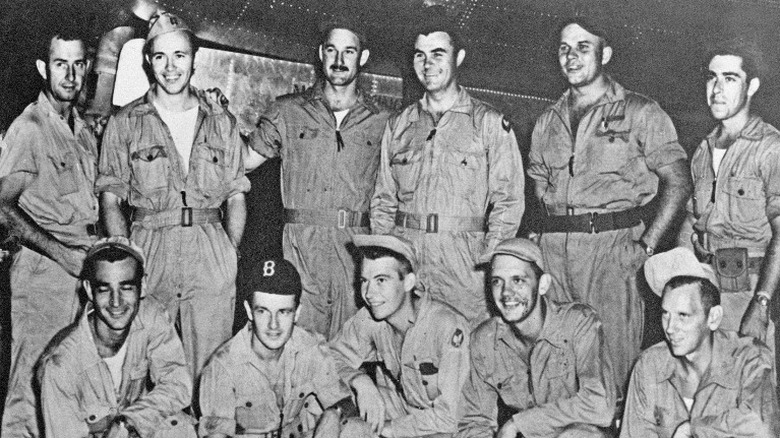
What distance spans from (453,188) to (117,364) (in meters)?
1.86

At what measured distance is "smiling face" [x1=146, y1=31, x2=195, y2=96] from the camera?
4.55 m

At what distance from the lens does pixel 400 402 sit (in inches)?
179

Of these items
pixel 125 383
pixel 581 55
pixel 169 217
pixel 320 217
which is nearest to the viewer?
pixel 125 383

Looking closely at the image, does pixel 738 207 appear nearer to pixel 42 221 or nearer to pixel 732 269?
pixel 732 269

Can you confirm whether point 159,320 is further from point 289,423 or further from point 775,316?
point 775,316

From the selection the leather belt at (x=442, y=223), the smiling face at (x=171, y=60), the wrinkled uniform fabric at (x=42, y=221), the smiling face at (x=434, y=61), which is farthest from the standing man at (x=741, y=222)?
the wrinkled uniform fabric at (x=42, y=221)

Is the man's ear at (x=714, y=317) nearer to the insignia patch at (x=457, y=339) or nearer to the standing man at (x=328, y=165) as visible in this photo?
the insignia patch at (x=457, y=339)

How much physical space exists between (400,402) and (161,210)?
59.9 inches

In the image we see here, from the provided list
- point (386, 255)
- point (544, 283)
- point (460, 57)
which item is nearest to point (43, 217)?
point (386, 255)

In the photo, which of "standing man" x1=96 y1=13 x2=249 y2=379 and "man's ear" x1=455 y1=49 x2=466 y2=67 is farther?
"man's ear" x1=455 y1=49 x2=466 y2=67

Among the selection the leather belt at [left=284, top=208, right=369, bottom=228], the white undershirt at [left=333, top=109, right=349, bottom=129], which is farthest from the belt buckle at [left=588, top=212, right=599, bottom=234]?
the white undershirt at [left=333, top=109, right=349, bottom=129]

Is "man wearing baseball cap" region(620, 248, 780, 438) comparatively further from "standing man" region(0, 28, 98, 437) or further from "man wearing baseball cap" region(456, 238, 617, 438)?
"standing man" region(0, 28, 98, 437)

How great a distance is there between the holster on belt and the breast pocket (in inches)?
112

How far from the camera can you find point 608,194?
4656 millimetres
